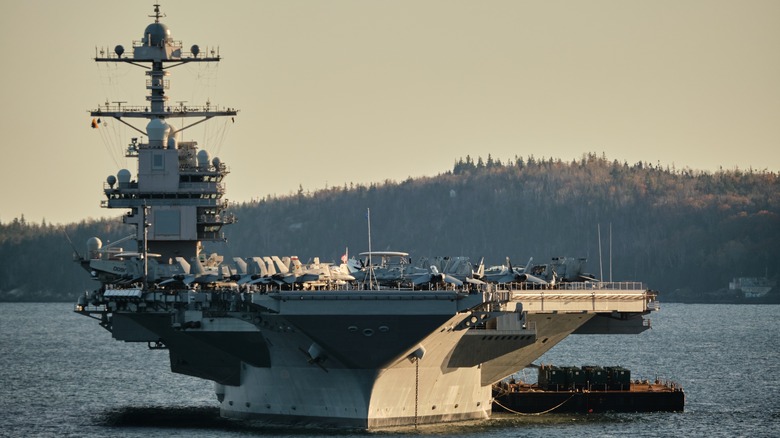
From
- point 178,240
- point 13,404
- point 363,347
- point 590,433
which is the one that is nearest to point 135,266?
point 178,240

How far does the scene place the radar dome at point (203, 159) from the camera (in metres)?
62.8

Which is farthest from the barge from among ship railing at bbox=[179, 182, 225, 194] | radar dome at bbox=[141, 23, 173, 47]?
radar dome at bbox=[141, 23, 173, 47]

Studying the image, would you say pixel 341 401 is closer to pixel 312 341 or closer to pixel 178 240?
pixel 312 341

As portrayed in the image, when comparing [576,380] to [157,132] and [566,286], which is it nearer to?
[566,286]

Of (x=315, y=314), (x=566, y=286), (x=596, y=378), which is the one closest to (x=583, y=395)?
(x=596, y=378)

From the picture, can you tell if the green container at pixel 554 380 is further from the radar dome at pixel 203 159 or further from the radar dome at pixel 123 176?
the radar dome at pixel 123 176

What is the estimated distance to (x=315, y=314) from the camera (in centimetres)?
4791

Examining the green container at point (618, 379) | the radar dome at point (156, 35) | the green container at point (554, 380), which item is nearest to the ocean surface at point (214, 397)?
the green container at point (618, 379)

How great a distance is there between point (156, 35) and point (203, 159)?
197 inches

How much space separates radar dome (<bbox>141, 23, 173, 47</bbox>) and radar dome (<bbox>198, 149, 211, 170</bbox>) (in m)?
4.36

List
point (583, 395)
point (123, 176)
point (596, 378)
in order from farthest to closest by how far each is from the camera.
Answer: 1. point (123, 176)
2. point (596, 378)
3. point (583, 395)

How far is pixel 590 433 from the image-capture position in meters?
52.1

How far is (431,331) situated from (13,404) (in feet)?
70.1

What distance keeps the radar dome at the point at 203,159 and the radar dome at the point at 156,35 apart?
436 cm
